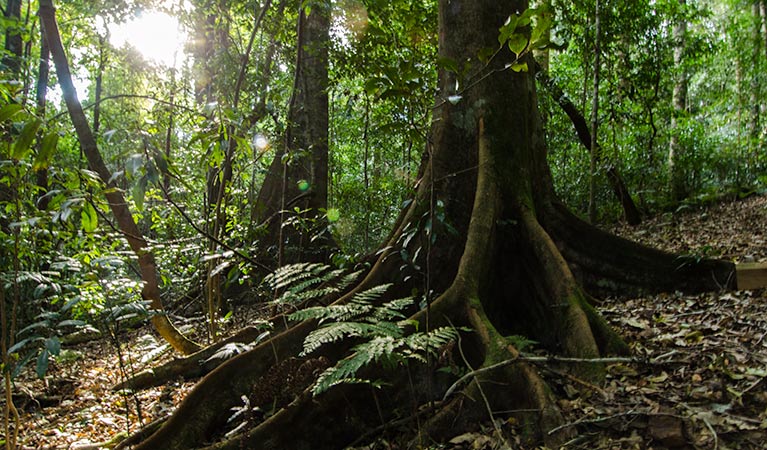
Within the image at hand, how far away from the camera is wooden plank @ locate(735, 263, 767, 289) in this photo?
11.8ft

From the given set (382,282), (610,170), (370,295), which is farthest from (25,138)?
(610,170)

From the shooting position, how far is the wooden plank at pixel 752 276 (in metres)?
3.59

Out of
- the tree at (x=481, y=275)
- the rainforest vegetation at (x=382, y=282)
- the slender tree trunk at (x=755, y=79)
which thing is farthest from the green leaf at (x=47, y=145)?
the slender tree trunk at (x=755, y=79)

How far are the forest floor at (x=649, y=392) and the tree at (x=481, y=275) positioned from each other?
0.18m

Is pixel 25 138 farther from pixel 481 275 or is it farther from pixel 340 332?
pixel 481 275

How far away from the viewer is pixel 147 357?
2785 millimetres

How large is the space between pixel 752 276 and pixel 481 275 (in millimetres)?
2191

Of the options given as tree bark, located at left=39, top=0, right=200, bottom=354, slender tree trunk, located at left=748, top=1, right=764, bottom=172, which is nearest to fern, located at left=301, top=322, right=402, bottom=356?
tree bark, located at left=39, top=0, right=200, bottom=354

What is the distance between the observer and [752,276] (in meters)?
3.62

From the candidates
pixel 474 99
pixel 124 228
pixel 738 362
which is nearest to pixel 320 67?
pixel 474 99

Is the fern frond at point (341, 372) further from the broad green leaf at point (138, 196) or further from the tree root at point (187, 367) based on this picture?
Result: the tree root at point (187, 367)

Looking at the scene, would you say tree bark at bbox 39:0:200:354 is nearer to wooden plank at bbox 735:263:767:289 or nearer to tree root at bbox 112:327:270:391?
tree root at bbox 112:327:270:391

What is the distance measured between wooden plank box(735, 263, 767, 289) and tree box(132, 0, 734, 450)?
0.29 feet

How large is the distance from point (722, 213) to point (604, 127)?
286 cm
